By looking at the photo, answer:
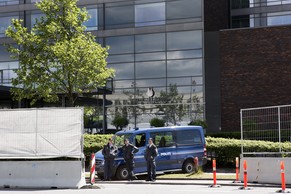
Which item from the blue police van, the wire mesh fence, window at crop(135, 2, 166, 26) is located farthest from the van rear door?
window at crop(135, 2, 166, 26)

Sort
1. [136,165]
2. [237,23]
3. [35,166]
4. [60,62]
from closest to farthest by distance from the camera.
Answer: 1. [35,166]
2. [136,165]
3. [60,62]
4. [237,23]

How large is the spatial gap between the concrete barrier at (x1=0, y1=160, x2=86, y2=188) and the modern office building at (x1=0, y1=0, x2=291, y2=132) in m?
16.6

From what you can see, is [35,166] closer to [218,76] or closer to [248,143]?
[248,143]

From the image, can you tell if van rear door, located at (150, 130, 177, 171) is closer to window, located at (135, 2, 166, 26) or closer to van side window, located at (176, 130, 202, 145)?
van side window, located at (176, 130, 202, 145)

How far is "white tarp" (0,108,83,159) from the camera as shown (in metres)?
16.0

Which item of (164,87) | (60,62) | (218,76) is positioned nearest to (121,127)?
(164,87)

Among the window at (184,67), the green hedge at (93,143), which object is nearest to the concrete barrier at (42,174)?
the green hedge at (93,143)

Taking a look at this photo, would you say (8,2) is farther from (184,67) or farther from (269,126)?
(269,126)

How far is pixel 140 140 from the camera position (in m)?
19.4

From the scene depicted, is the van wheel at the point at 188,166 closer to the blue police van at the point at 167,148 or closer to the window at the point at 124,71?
the blue police van at the point at 167,148

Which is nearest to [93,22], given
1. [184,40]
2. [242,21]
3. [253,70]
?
[184,40]

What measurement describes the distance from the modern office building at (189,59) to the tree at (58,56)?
854cm

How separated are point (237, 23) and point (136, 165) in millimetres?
21834

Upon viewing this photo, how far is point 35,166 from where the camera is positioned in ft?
52.4
